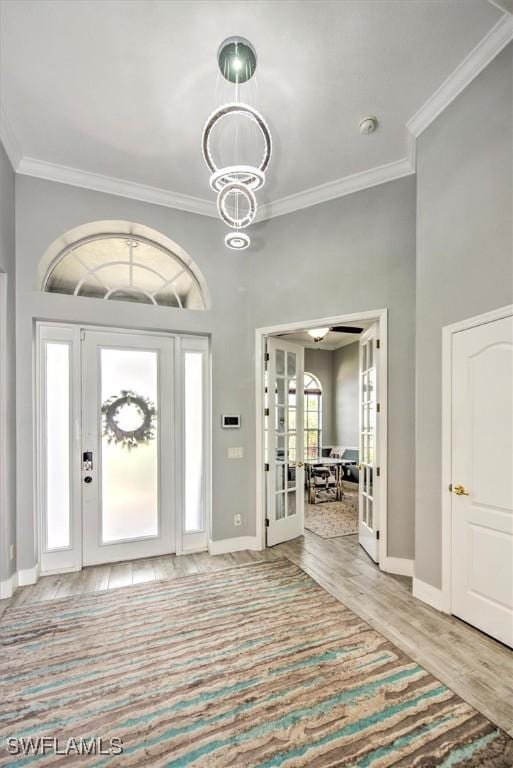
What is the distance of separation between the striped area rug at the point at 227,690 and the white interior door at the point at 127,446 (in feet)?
2.74

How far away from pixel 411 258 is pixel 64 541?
167 inches

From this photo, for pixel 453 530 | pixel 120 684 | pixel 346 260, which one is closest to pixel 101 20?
pixel 346 260

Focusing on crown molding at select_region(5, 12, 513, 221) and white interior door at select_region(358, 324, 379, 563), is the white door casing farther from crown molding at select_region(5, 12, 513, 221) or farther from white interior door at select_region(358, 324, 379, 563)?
crown molding at select_region(5, 12, 513, 221)

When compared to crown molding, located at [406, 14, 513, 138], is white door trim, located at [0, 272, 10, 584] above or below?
below

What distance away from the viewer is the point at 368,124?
302cm

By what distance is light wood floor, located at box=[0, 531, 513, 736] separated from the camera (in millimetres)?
2115

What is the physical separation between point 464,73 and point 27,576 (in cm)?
527

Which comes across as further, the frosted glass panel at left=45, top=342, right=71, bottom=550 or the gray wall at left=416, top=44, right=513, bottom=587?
the frosted glass panel at left=45, top=342, right=71, bottom=550

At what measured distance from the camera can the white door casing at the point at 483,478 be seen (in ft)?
7.87

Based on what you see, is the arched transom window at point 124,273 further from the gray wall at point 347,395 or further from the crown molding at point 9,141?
the gray wall at point 347,395

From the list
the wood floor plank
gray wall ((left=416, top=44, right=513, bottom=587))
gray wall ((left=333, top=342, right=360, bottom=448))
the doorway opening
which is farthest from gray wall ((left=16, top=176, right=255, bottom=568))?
gray wall ((left=333, top=342, right=360, bottom=448))

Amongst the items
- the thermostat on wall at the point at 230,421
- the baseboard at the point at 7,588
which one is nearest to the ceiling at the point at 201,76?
the thermostat on wall at the point at 230,421

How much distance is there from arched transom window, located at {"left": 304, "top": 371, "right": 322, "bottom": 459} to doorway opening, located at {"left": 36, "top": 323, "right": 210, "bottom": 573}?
531 centimetres

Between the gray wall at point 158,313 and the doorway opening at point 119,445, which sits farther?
the doorway opening at point 119,445
